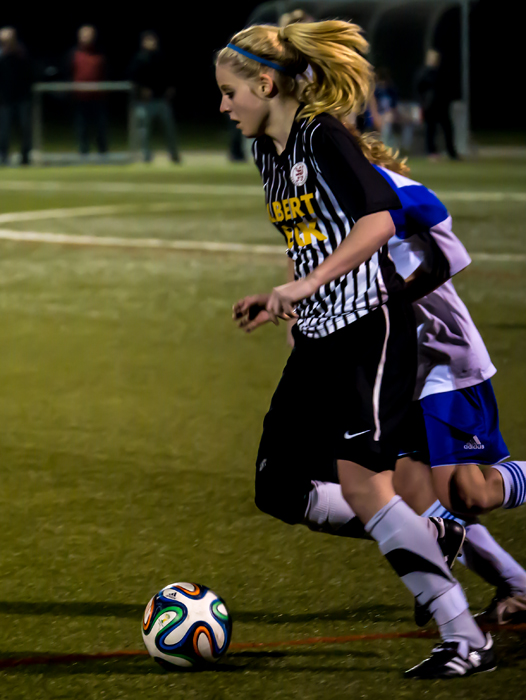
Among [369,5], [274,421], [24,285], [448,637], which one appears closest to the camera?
[448,637]

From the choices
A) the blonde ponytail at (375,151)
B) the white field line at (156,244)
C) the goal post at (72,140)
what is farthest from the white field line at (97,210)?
the blonde ponytail at (375,151)

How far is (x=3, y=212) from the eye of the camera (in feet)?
53.1

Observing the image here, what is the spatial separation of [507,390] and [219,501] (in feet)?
7.67

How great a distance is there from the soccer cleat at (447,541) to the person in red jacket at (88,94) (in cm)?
2251

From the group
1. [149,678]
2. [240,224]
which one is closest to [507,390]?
[149,678]


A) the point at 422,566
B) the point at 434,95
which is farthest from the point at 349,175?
the point at 434,95

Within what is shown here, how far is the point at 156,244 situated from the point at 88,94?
42.9 ft

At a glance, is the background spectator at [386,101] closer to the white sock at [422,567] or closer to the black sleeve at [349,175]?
the black sleeve at [349,175]

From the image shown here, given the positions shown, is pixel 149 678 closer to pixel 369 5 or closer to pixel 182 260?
pixel 182 260

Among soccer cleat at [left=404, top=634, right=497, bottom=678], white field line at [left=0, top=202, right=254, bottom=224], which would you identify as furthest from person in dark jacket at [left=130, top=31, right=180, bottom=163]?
soccer cleat at [left=404, top=634, right=497, bottom=678]

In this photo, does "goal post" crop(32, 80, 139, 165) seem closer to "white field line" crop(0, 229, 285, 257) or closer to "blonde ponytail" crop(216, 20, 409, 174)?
"white field line" crop(0, 229, 285, 257)

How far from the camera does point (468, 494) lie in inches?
148

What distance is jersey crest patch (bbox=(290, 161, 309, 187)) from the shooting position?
3471 millimetres

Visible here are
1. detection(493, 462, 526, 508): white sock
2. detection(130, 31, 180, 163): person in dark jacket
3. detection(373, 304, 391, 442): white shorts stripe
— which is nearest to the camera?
detection(373, 304, 391, 442): white shorts stripe
